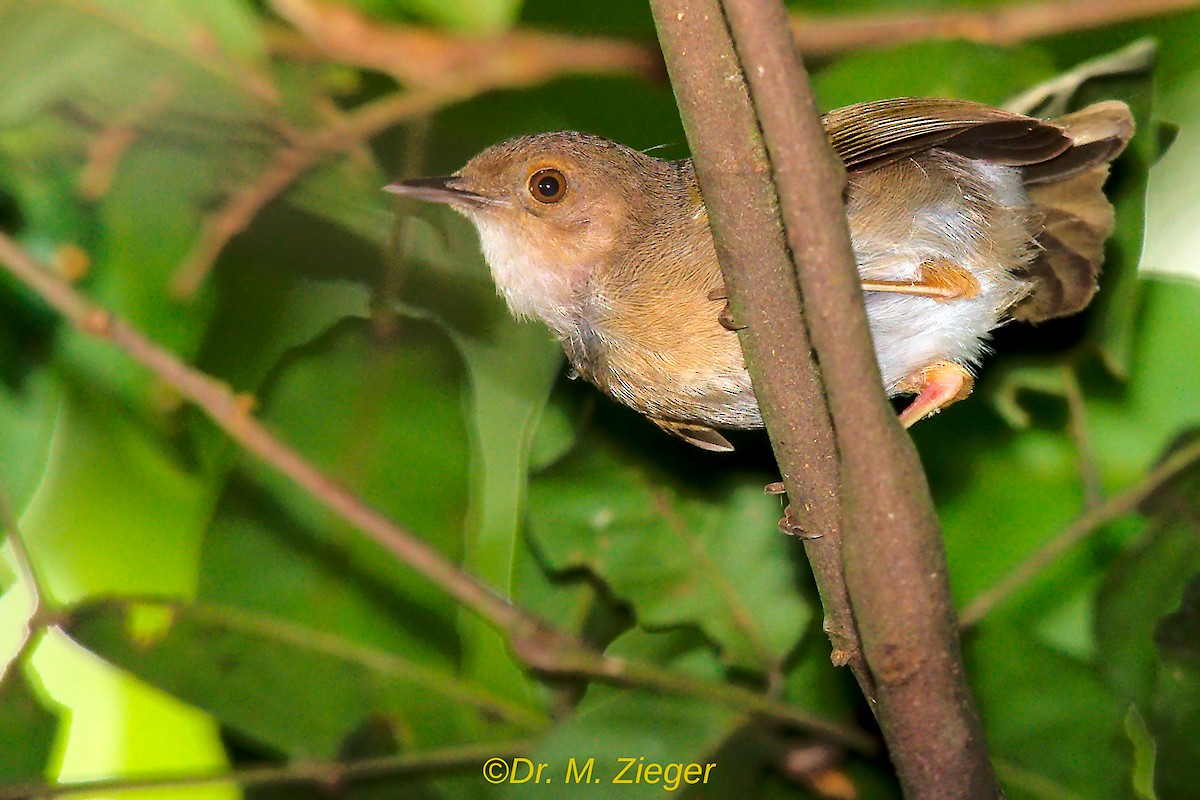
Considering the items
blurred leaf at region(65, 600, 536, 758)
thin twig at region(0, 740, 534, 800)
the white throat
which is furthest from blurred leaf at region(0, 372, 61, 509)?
the white throat

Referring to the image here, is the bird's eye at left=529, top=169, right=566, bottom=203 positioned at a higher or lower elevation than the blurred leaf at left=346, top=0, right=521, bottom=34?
lower

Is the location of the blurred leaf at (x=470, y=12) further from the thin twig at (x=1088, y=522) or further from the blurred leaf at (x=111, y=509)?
the thin twig at (x=1088, y=522)

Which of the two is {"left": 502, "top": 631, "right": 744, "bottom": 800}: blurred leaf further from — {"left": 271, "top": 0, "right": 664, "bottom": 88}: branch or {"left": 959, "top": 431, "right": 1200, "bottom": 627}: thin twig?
{"left": 271, "top": 0, "right": 664, "bottom": 88}: branch

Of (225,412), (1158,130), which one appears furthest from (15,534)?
(1158,130)

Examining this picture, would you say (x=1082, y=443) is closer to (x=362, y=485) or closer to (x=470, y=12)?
(x=362, y=485)

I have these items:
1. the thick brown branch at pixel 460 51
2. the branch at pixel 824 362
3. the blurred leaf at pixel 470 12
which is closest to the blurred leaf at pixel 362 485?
the thick brown branch at pixel 460 51

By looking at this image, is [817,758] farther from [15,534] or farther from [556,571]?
[15,534]

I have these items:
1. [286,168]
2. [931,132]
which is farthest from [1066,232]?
[286,168]
